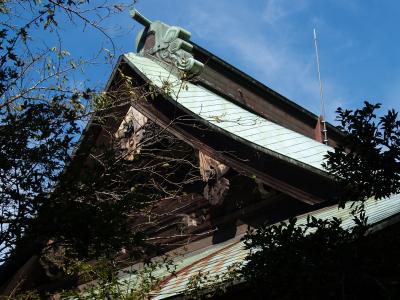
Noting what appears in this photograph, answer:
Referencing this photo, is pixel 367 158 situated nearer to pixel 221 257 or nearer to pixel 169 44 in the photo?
pixel 221 257

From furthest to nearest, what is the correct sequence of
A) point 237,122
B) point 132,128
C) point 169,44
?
point 169,44
point 132,128
point 237,122

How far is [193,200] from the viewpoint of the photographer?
8180 mm

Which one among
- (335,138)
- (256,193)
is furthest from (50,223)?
(335,138)

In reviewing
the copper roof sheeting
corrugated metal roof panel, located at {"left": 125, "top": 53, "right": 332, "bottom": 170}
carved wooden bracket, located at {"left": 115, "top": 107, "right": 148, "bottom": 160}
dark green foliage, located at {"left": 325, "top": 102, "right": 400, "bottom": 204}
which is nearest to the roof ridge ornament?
corrugated metal roof panel, located at {"left": 125, "top": 53, "right": 332, "bottom": 170}

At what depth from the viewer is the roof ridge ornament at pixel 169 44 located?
934 centimetres

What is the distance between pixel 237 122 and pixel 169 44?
2632 mm

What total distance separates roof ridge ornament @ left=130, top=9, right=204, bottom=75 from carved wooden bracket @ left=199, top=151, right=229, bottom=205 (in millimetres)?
2011

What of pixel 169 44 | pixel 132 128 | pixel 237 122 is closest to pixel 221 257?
Result: pixel 237 122

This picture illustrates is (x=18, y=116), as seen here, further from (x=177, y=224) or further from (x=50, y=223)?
(x=177, y=224)

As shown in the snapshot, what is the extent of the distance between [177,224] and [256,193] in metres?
1.50

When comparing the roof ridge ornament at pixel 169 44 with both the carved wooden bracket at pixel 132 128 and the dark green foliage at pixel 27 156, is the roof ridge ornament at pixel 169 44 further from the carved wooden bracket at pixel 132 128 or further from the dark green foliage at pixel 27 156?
the dark green foliage at pixel 27 156

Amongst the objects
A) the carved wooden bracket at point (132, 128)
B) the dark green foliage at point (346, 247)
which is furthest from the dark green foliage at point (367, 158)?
the carved wooden bracket at point (132, 128)

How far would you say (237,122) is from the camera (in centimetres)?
766

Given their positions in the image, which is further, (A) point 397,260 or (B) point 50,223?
(B) point 50,223
